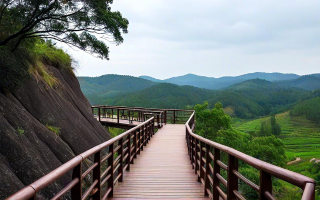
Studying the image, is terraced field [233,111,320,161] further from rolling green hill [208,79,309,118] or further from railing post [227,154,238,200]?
railing post [227,154,238,200]

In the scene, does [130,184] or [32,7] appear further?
[32,7]

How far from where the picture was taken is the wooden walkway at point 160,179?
3.85 m

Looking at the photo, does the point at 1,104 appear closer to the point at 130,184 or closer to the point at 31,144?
the point at 31,144

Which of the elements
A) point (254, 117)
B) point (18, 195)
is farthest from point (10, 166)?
point (254, 117)

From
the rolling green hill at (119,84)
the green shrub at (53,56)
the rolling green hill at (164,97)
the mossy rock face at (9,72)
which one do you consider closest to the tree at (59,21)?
the mossy rock face at (9,72)

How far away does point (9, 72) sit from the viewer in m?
6.46

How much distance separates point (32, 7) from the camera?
6859mm

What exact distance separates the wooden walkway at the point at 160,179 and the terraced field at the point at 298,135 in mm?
59347

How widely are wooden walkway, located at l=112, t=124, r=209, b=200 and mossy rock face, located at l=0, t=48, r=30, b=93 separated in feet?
13.2

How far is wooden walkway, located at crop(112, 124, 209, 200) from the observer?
3.85 meters

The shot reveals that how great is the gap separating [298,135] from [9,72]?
9822 cm

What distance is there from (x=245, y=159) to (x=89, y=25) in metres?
7.26

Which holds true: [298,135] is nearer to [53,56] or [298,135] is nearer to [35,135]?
[53,56]

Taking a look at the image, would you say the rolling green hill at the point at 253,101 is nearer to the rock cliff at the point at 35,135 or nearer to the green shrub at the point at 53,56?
the green shrub at the point at 53,56
